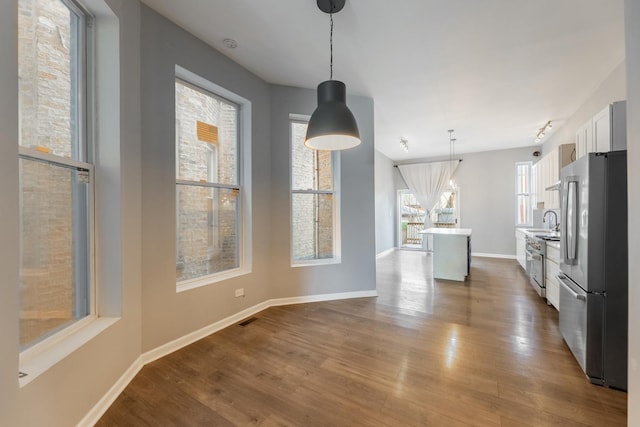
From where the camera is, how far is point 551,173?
14.6 feet

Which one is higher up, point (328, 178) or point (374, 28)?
point (374, 28)

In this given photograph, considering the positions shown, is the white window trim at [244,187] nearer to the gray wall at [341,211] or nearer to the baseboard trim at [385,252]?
the gray wall at [341,211]

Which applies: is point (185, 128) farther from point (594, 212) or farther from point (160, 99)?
point (594, 212)

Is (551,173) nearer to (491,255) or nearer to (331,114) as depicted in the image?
(491,255)

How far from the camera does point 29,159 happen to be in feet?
4.57

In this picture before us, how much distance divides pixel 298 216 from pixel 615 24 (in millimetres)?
3715

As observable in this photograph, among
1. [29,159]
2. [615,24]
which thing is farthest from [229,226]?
[615,24]

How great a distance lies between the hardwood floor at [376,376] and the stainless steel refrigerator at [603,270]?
0.20 metres

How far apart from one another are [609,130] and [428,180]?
5.37 metres

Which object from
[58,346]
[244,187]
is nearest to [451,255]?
[244,187]

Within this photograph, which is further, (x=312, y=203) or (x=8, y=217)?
(x=312, y=203)

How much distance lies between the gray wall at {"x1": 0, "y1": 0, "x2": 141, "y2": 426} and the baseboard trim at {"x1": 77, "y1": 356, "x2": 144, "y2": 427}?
4cm

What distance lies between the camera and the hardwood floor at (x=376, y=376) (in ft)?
5.33

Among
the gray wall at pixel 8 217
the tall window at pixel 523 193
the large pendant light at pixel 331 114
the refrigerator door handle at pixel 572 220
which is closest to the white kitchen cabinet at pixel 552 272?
the refrigerator door handle at pixel 572 220
